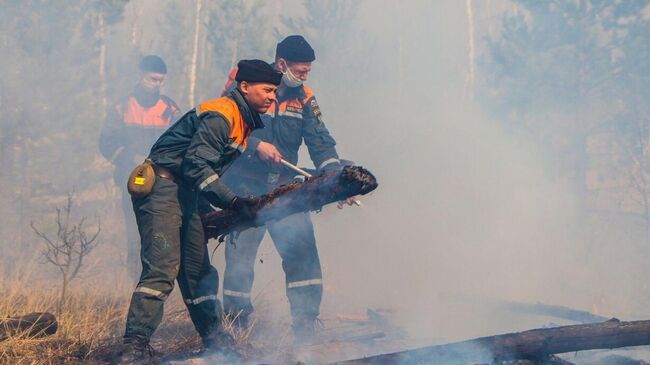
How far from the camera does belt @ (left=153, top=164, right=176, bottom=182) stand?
4.52 metres

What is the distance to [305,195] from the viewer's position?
427cm

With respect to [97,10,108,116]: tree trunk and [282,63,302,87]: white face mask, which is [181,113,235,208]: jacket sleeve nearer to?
[282,63,302,87]: white face mask

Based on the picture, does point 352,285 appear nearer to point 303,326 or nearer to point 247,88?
point 303,326

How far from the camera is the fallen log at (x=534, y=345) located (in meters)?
4.00

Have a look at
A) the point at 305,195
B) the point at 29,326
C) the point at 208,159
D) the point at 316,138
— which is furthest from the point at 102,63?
the point at 305,195

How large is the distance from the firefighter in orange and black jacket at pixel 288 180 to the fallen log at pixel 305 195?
1.53 metres

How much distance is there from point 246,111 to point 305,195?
727mm

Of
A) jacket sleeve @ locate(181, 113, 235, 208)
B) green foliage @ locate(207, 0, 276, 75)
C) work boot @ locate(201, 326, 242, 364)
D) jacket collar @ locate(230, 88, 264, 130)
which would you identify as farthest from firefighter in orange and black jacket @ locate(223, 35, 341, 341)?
green foliage @ locate(207, 0, 276, 75)

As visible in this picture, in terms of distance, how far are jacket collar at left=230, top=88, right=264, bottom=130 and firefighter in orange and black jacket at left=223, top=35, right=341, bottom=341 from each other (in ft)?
4.61

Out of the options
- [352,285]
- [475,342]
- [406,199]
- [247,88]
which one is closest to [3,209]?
[352,285]

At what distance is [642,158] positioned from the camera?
1897 cm

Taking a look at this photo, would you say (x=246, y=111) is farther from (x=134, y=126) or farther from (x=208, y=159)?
(x=134, y=126)

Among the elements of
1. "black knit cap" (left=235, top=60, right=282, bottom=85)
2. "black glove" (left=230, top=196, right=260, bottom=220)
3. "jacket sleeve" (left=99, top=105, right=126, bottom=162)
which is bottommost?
"black glove" (left=230, top=196, right=260, bottom=220)

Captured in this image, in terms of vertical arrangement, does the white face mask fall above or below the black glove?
above
